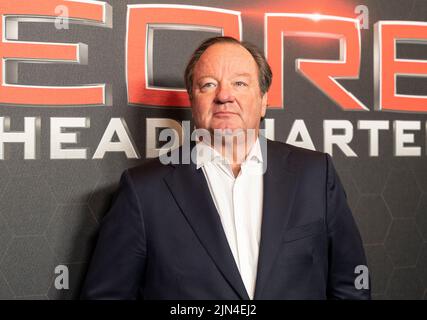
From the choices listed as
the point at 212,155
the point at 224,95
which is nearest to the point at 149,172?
the point at 212,155

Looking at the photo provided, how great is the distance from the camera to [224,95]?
1308 mm

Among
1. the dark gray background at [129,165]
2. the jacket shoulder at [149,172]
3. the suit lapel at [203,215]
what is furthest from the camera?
the dark gray background at [129,165]

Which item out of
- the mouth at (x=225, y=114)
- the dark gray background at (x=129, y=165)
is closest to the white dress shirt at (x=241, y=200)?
the mouth at (x=225, y=114)

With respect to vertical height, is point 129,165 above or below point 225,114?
below

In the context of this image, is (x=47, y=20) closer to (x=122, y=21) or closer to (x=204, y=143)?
(x=122, y=21)

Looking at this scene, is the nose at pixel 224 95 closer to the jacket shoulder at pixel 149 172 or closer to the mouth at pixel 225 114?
the mouth at pixel 225 114

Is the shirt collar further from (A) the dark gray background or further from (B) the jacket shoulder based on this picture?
(A) the dark gray background

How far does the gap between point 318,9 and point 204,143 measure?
682mm

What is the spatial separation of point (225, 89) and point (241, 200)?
279 millimetres

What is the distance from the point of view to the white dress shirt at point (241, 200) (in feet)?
4.16

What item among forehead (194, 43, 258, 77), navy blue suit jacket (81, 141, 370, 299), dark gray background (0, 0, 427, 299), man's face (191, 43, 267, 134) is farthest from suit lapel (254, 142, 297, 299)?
dark gray background (0, 0, 427, 299)

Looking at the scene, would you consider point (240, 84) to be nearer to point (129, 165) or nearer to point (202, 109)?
point (202, 109)

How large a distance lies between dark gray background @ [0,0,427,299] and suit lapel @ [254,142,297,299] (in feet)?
1.15

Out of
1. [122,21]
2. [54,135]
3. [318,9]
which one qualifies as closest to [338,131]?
[318,9]
